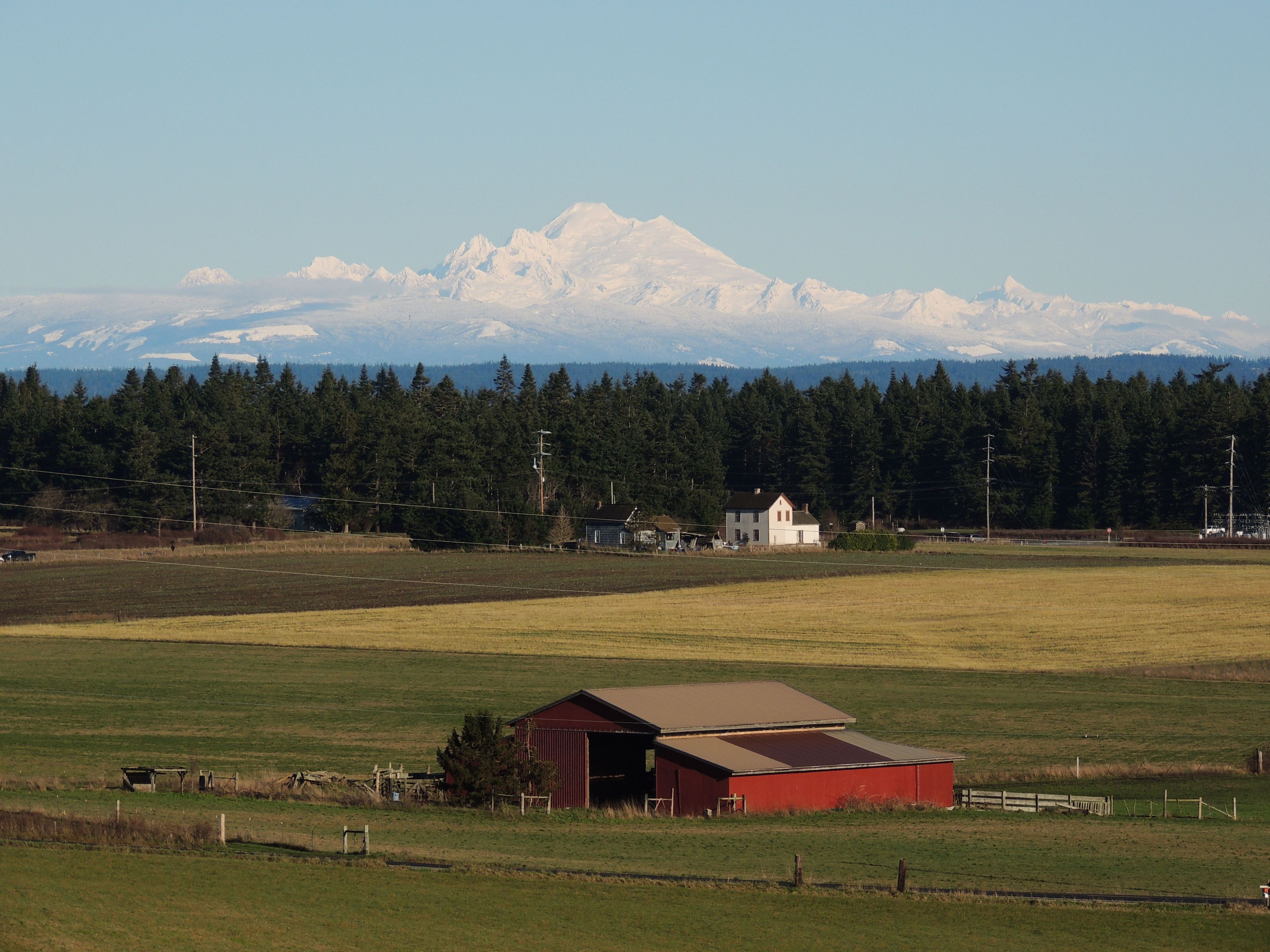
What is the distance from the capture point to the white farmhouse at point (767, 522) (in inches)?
6122

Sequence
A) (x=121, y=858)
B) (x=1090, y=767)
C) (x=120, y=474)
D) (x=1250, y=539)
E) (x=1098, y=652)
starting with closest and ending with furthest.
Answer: (x=121, y=858) → (x=1090, y=767) → (x=1098, y=652) → (x=1250, y=539) → (x=120, y=474)

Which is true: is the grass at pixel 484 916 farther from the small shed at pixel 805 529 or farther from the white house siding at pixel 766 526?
the small shed at pixel 805 529

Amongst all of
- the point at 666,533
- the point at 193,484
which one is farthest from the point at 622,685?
the point at 193,484

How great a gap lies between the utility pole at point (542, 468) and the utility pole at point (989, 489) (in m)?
47.1

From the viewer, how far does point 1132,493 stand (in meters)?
171

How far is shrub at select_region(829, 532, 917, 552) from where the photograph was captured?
138m

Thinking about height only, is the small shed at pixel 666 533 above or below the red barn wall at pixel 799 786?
above

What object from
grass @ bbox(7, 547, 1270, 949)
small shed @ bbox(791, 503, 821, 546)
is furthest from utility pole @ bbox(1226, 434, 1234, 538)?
small shed @ bbox(791, 503, 821, 546)

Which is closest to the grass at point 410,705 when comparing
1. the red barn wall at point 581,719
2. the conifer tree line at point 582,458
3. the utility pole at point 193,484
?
the red barn wall at point 581,719

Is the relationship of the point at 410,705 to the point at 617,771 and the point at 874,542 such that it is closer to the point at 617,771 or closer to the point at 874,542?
the point at 617,771

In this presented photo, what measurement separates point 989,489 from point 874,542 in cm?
3605

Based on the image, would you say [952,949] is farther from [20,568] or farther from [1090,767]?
[20,568]

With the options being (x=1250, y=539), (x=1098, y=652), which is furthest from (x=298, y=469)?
(x=1098, y=652)

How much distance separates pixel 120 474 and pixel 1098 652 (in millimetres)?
109929
